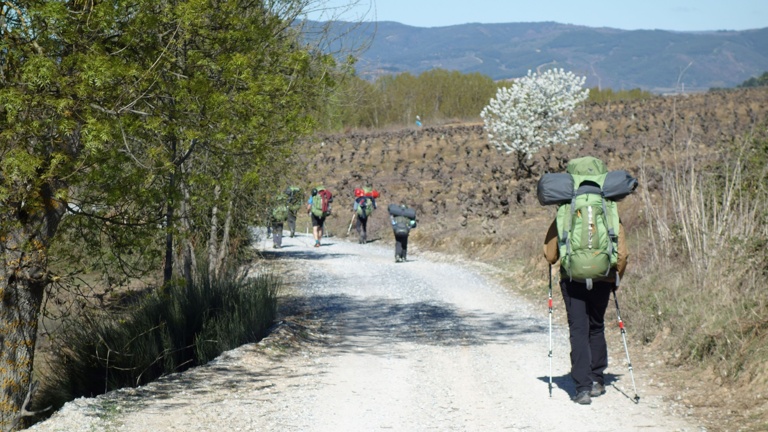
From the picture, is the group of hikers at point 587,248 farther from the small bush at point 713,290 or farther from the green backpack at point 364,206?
the green backpack at point 364,206

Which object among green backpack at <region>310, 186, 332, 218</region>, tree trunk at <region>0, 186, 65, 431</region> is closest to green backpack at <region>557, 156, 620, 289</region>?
tree trunk at <region>0, 186, 65, 431</region>

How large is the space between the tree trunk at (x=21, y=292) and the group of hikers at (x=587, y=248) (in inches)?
181

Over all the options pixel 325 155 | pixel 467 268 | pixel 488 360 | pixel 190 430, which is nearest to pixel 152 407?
pixel 190 430

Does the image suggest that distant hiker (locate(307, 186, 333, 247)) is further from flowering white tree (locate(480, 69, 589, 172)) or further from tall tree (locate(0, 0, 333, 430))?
flowering white tree (locate(480, 69, 589, 172))

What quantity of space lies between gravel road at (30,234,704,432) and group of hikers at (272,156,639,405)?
0.39 m

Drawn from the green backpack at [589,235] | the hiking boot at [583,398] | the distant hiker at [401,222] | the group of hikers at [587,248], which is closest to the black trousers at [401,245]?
the distant hiker at [401,222]

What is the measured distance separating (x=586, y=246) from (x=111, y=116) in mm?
4216

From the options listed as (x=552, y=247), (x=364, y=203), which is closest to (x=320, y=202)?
(x=364, y=203)

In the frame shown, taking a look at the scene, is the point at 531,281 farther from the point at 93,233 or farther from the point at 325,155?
the point at 325,155

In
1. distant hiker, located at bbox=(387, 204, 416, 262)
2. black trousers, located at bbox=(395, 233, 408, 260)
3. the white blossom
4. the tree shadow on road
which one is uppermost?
the white blossom

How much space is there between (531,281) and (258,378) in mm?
8459

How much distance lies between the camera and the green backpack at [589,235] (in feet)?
24.4

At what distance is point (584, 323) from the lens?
7758 millimetres

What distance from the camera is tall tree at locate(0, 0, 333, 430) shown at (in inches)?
306
